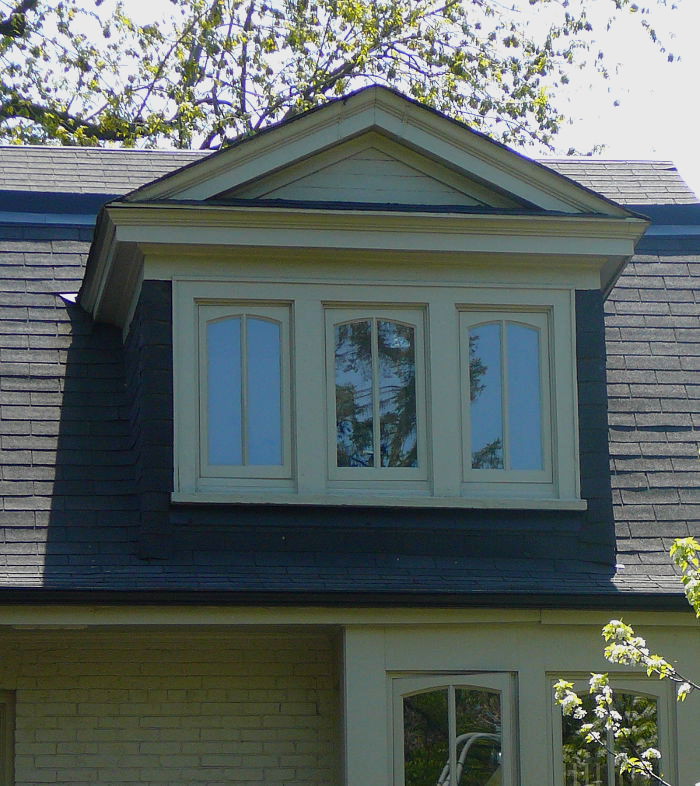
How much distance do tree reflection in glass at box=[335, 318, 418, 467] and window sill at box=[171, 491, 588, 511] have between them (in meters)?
0.29

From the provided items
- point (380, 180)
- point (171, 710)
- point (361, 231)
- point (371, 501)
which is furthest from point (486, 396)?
point (171, 710)

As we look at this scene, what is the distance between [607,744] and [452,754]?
97 centimetres

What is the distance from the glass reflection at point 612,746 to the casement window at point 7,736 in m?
3.38

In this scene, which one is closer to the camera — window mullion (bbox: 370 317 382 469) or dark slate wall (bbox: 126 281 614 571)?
dark slate wall (bbox: 126 281 614 571)

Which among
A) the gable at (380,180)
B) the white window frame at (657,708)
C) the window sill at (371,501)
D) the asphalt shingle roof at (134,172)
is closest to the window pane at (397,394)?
the window sill at (371,501)

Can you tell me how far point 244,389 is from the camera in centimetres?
895

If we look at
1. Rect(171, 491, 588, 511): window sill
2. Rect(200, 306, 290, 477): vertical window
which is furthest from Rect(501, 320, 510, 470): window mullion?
Rect(200, 306, 290, 477): vertical window

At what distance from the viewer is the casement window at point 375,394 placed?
348 inches

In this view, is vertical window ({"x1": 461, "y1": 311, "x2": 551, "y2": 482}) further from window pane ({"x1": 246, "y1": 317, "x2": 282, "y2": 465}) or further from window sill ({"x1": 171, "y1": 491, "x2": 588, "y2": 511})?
window pane ({"x1": 246, "y1": 317, "x2": 282, "y2": 465})

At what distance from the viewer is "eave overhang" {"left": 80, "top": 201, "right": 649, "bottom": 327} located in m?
8.92

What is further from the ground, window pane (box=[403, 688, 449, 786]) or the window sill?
the window sill

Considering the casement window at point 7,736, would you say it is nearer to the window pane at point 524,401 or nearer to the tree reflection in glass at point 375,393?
the tree reflection in glass at point 375,393

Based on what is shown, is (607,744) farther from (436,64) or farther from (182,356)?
(436,64)

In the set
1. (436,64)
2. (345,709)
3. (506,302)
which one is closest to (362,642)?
(345,709)
